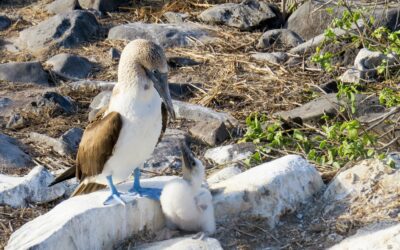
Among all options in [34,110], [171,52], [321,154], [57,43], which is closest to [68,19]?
[57,43]

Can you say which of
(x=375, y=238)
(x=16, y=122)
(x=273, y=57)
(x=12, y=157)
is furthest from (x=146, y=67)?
(x=273, y=57)

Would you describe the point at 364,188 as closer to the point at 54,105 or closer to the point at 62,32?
the point at 54,105

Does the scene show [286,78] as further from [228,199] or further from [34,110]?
[228,199]

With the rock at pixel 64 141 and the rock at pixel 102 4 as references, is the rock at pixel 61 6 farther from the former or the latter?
Answer: the rock at pixel 64 141

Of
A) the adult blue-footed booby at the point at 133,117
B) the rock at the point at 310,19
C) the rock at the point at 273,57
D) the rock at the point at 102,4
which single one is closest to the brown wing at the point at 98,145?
the adult blue-footed booby at the point at 133,117

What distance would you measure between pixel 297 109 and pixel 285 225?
2.49 metres

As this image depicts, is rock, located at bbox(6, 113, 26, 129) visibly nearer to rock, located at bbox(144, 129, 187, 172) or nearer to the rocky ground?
the rocky ground

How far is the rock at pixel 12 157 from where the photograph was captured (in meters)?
6.68

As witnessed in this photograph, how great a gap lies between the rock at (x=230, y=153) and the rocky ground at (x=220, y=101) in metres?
0.01

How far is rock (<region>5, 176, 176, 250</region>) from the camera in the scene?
448cm

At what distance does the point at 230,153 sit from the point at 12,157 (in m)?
1.65

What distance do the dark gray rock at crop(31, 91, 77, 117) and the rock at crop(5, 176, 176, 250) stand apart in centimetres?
280

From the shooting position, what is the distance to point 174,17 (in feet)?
34.5

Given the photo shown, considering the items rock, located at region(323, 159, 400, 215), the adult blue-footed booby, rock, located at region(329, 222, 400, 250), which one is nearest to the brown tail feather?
the adult blue-footed booby
